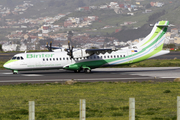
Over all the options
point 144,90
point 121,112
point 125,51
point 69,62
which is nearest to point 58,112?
point 121,112

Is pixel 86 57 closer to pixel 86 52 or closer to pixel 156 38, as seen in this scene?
pixel 86 52

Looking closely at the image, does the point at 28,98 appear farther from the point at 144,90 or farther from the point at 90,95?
the point at 144,90

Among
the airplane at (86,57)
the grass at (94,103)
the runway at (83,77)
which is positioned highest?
the airplane at (86,57)

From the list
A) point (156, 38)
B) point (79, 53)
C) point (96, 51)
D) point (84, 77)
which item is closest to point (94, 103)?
point (84, 77)

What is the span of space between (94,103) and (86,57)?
888 inches

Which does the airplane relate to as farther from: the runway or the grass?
the grass

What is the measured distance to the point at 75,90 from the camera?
80.2 ft

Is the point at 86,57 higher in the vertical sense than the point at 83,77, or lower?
higher

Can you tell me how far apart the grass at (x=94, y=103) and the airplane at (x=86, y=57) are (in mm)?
15129

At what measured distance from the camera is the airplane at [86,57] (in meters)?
38.8

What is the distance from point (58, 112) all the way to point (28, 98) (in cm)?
518

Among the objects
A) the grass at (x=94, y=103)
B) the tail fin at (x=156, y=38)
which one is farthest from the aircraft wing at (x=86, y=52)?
the grass at (x=94, y=103)

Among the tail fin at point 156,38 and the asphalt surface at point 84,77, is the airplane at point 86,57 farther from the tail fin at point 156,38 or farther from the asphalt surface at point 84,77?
the asphalt surface at point 84,77

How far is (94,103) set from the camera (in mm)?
18297
